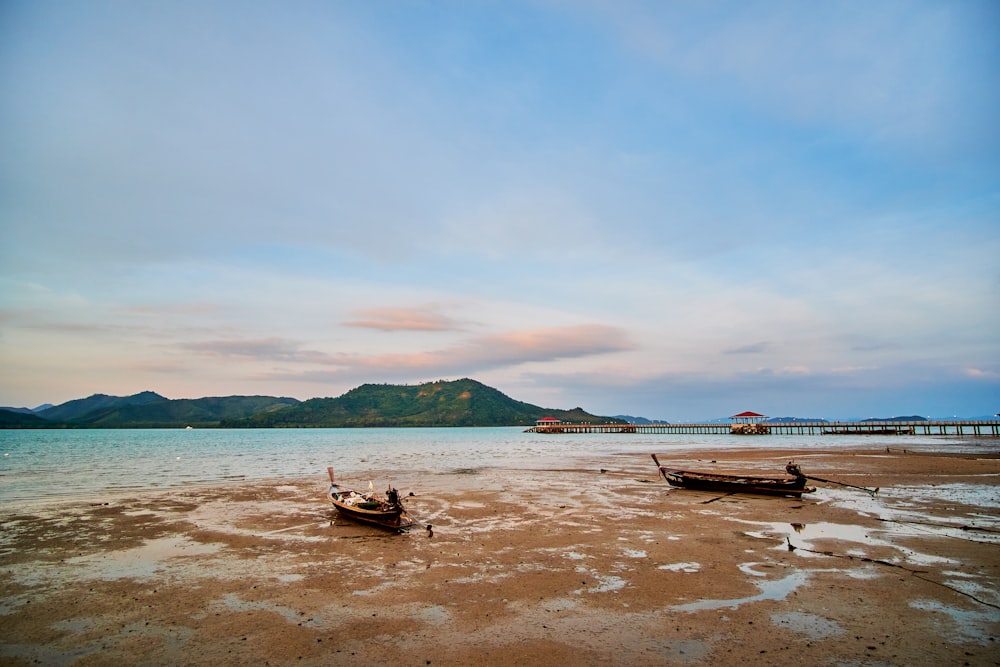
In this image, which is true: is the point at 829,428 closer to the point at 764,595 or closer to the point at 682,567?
the point at 682,567

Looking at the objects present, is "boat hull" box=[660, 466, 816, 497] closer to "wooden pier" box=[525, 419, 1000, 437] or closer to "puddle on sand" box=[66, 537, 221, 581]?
"puddle on sand" box=[66, 537, 221, 581]

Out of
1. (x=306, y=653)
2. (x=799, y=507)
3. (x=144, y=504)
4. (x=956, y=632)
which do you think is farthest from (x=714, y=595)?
(x=144, y=504)

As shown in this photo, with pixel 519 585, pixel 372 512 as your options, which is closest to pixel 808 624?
pixel 519 585

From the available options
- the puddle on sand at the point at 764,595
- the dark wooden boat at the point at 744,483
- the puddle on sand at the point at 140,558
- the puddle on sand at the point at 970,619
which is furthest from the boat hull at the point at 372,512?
the dark wooden boat at the point at 744,483

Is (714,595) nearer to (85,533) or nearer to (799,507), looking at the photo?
(799,507)

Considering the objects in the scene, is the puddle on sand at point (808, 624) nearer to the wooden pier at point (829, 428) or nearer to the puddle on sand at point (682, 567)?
the puddle on sand at point (682, 567)

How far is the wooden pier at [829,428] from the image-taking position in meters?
92.2

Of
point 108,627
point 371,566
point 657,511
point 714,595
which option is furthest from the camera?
point 657,511

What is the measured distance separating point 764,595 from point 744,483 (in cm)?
1627

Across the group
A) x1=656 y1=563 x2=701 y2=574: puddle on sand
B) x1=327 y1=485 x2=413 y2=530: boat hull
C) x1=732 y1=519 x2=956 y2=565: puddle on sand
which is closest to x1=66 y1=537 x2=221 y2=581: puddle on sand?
x1=327 y1=485 x2=413 y2=530: boat hull

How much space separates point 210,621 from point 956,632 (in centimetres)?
1318

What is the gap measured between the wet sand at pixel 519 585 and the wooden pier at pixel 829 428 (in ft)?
303

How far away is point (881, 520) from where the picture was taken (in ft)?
58.4

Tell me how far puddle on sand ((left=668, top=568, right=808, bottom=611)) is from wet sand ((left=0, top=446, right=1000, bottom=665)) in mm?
64
